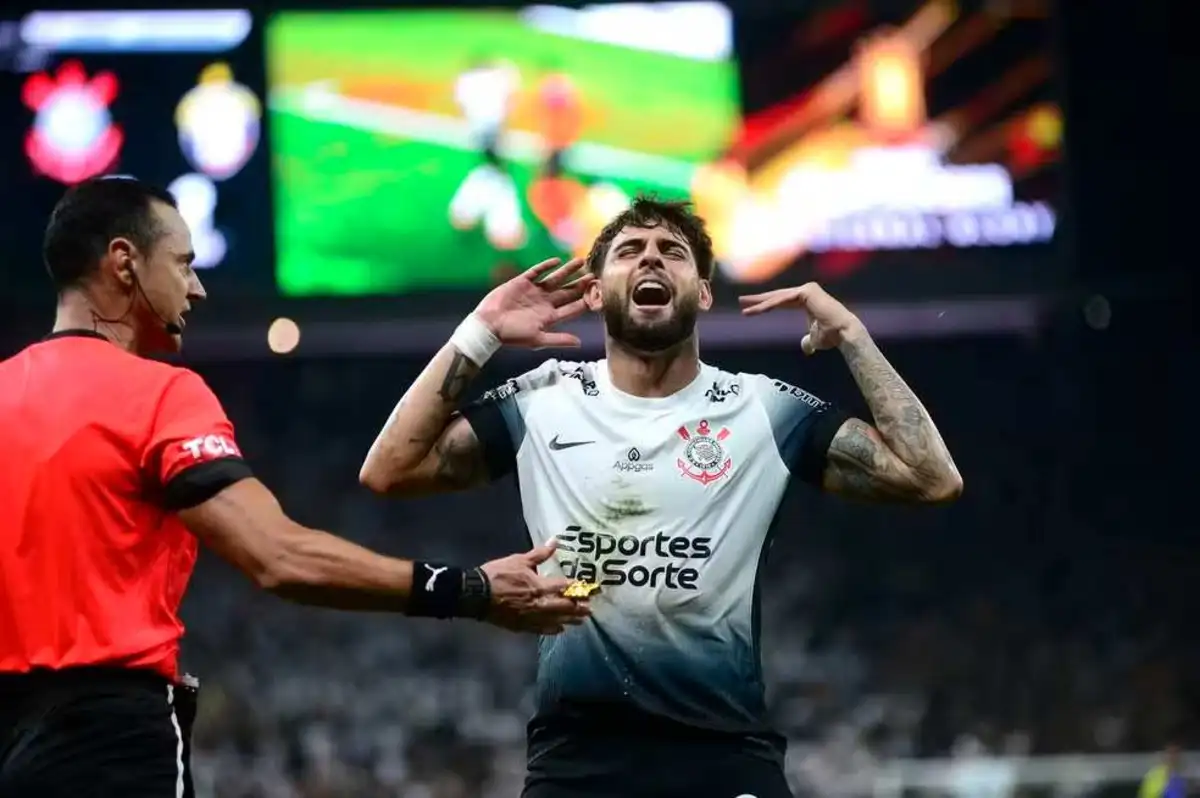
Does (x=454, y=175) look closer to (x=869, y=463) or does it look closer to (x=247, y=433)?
(x=247, y=433)

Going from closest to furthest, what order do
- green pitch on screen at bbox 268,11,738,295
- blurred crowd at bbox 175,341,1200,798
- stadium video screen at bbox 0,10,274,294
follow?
1. stadium video screen at bbox 0,10,274,294
2. green pitch on screen at bbox 268,11,738,295
3. blurred crowd at bbox 175,341,1200,798

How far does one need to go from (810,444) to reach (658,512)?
465mm

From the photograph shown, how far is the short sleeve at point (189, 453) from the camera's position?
3.71 meters

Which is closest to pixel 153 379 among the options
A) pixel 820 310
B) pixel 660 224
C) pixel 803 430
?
pixel 660 224

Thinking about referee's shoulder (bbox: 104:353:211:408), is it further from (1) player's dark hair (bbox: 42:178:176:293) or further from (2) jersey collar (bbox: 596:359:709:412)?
(2) jersey collar (bbox: 596:359:709:412)

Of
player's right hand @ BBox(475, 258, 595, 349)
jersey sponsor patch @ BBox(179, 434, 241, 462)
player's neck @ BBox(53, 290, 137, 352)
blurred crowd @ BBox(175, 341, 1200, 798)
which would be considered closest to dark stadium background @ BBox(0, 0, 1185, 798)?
blurred crowd @ BBox(175, 341, 1200, 798)

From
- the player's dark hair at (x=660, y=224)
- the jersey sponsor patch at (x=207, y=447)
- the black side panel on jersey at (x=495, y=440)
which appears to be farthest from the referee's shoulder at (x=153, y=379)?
the player's dark hair at (x=660, y=224)

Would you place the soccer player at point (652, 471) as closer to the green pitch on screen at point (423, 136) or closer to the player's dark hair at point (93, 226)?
Answer: the player's dark hair at point (93, 226)

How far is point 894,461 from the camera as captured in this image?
488 centimetres

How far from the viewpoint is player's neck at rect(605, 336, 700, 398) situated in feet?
16.3

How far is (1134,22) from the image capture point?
657 inches

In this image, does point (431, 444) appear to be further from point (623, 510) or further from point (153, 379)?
point (153, 379)

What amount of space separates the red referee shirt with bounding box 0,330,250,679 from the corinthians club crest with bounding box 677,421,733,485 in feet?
4.52

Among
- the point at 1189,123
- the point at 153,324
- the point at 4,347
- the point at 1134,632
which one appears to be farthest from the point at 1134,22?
the point at 153,324
